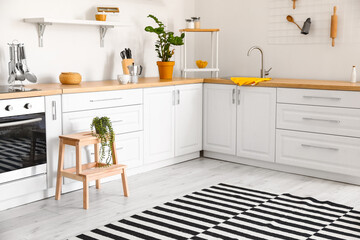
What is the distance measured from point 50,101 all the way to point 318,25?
268 centimetres

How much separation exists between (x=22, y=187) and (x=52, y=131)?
45 cm

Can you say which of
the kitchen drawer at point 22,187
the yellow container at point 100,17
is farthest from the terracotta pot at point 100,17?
the kitchen drawer at point 22,187

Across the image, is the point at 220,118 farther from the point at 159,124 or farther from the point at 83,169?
the point at 83,169

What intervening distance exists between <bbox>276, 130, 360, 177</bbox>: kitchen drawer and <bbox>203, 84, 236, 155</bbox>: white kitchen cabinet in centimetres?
52

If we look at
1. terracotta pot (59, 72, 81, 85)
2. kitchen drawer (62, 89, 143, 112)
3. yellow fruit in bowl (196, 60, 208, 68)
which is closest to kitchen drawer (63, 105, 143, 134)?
kitchen drawer (62, 89, 143, 112)

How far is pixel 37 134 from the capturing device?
330 cm

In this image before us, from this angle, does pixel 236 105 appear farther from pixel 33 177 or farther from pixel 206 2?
pixel 33 177

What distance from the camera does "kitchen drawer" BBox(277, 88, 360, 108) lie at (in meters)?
3.77

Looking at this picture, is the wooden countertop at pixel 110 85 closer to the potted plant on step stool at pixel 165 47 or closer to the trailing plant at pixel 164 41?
the potted plant on step stool at pixel 165 47

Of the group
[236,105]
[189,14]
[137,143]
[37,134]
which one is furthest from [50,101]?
[189,14]

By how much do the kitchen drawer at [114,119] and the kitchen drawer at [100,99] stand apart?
1.6 inches

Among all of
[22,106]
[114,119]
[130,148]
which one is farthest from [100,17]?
[22,106]

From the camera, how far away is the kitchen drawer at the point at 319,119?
3.79 meters

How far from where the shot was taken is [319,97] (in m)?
3.95
